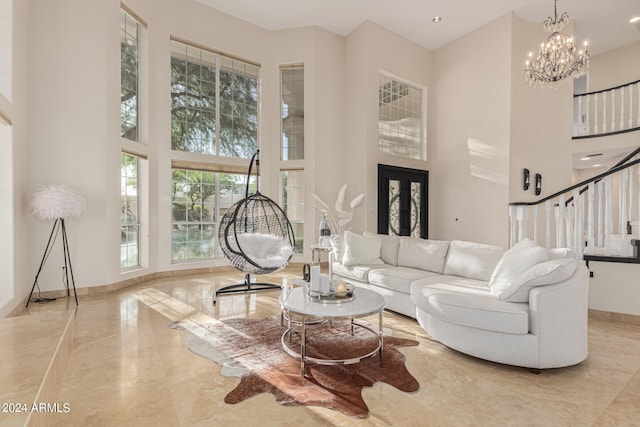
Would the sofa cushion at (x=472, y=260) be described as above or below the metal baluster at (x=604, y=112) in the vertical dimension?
below

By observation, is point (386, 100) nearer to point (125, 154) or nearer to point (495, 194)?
point (495, 194)

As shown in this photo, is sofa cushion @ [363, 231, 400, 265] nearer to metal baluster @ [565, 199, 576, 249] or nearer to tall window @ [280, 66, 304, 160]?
metal baluster @ [565, 199, 576, 249]

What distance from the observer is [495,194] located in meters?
6.07

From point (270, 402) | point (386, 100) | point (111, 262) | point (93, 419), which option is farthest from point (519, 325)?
point (386, 100)

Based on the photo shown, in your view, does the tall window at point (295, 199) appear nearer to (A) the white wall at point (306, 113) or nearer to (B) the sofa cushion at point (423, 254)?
(A) the white wall at point (306, 113)

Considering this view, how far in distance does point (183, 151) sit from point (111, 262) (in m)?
2.26

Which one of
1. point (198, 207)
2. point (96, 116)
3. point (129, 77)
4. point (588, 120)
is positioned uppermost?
point (129, 77)

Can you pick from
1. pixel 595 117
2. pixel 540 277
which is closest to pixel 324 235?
pixel 540 277

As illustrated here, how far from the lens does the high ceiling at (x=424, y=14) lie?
580 centimetres

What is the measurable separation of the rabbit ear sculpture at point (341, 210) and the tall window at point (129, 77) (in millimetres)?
3329

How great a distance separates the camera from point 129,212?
5262 mm

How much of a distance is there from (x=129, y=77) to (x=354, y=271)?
465 centimetres

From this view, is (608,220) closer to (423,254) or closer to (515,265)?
(515,265)

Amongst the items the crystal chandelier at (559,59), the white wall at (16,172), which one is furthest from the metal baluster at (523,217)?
the white wall at (16,172)
